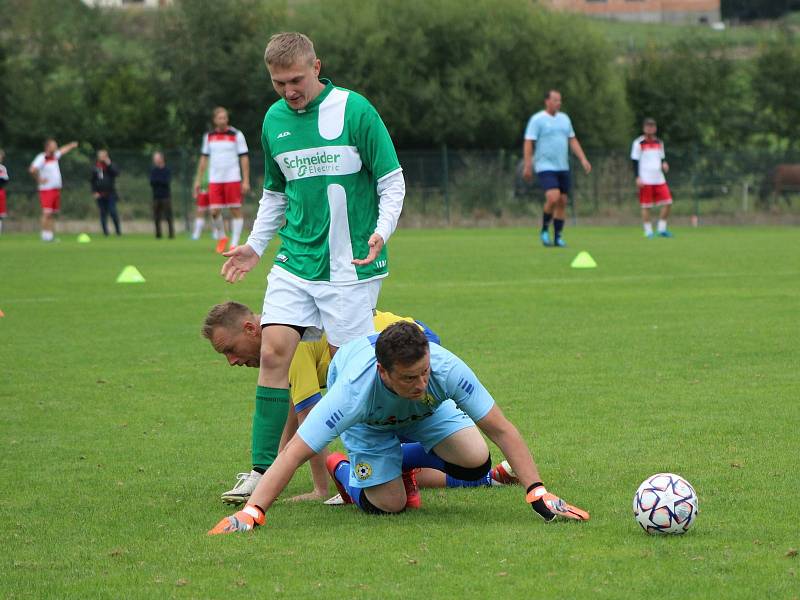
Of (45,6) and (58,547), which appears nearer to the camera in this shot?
(58,547)

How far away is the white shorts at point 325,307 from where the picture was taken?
607 cm

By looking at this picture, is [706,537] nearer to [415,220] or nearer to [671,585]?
[671,585]

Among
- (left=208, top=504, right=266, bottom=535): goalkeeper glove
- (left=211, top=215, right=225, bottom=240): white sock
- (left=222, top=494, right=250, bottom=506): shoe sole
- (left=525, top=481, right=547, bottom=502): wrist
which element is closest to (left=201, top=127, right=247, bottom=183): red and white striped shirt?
(left=211, top=215, right=225, bottom=240): white sock

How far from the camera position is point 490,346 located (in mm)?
10492

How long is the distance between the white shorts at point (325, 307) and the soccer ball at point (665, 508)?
5.59 ft

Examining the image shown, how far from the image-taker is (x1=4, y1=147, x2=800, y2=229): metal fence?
122ft

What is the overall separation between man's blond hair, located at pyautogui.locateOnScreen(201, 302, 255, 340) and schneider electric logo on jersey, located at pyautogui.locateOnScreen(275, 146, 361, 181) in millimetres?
695

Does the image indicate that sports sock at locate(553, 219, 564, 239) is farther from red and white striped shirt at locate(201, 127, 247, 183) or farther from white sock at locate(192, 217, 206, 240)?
white sock at locate(192, 217, 206, 240)

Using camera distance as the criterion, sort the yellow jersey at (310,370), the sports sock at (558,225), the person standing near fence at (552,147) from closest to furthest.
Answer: the yellow jersey at (310,370)
the person standing near fence at (552,147)
the sports sock at (558,225)

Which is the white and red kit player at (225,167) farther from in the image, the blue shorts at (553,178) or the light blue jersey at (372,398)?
the light blue jersey at (372,398)

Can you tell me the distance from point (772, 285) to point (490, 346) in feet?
20.0

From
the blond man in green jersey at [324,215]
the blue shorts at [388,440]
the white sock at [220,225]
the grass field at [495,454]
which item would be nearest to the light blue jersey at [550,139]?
the grass field at [495,454]

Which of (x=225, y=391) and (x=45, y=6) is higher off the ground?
(x=45, y=6)

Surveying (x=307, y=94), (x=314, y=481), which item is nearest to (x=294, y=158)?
(x=307, y=94)
